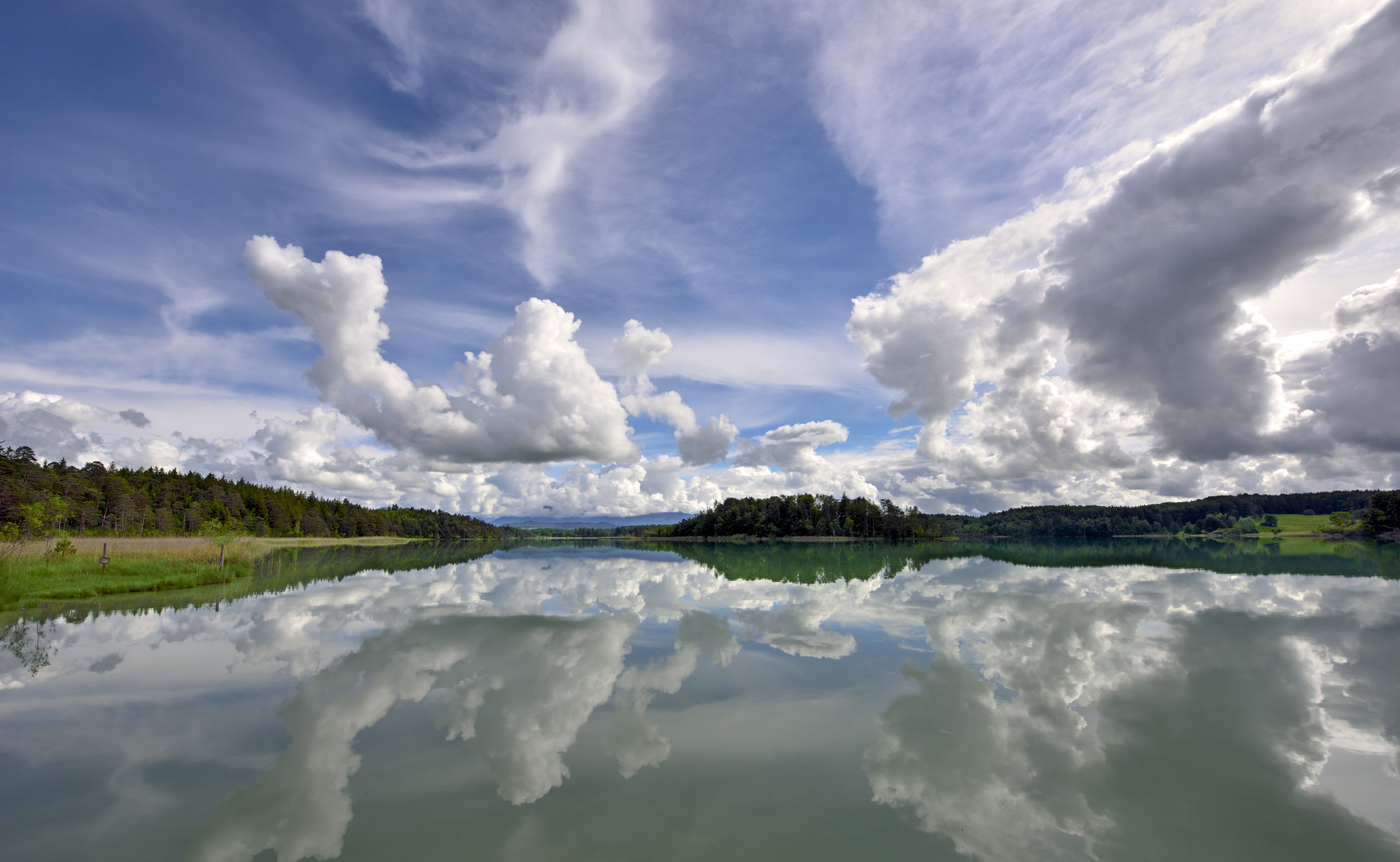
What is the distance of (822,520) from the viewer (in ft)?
512

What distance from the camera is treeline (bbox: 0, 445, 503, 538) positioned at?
90000 millimetres

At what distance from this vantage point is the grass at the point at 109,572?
2330cm

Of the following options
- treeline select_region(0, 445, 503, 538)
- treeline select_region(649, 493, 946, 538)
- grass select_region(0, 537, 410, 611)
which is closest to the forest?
treeline select_region(649, 493, 946, 538)

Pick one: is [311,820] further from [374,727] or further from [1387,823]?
[1387,823]

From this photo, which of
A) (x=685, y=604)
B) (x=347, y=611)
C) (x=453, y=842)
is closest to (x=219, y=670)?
(x=347, y=611)

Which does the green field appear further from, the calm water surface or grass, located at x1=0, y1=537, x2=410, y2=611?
grass, located at x1=0, y1=537, x2=410, y2=611

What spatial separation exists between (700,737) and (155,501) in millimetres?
159115

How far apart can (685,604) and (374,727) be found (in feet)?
52.8

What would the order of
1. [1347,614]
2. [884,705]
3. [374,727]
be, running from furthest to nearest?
[1347,614]
[884,705]
[374,727]

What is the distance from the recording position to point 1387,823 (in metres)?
6.92

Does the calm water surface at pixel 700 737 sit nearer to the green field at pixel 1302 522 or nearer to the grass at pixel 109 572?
the grass at pixel 109 572

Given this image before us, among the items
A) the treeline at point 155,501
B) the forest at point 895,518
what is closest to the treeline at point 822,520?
the forest at point 895,518

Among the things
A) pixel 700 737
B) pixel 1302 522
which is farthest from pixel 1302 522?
pixel 700 737

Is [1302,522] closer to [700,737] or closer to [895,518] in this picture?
[895,518]
